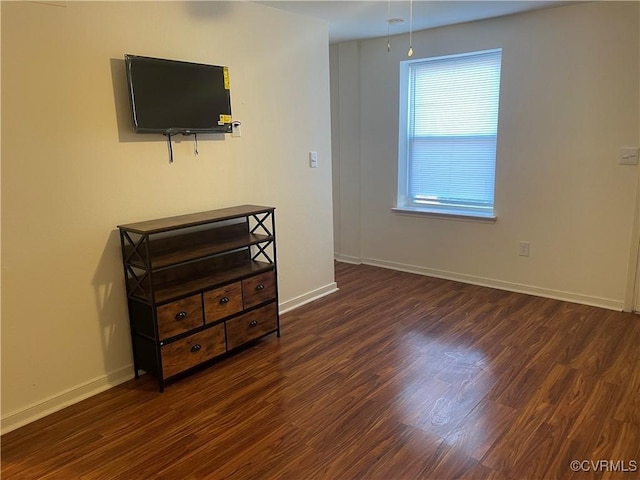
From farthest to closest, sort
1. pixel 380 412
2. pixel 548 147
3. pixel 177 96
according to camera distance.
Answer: pixel 548 147, pixel 177 96, pixel 380 412

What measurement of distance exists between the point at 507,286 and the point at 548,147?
126 cm

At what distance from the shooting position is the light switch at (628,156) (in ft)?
11.2

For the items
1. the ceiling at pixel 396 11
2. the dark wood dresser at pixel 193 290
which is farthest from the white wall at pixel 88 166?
the ceiling at pixel 396 11

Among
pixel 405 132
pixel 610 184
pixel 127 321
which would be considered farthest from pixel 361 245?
pixel 127 321

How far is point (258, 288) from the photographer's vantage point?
3.06m

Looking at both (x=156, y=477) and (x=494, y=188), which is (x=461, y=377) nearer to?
(x=156, y=477)

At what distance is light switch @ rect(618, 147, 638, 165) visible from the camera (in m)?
3.41

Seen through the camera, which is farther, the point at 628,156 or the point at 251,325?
the point at 628,156

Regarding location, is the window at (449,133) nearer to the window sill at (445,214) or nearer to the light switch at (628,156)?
the window sill at (445,214)

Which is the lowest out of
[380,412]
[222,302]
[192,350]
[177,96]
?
[380,412]

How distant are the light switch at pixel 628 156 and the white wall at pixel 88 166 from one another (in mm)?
2650

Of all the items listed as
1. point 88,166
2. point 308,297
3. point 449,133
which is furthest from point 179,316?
point 449,133

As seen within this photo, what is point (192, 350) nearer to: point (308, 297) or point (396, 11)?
point (308, 297)

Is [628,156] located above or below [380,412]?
above
